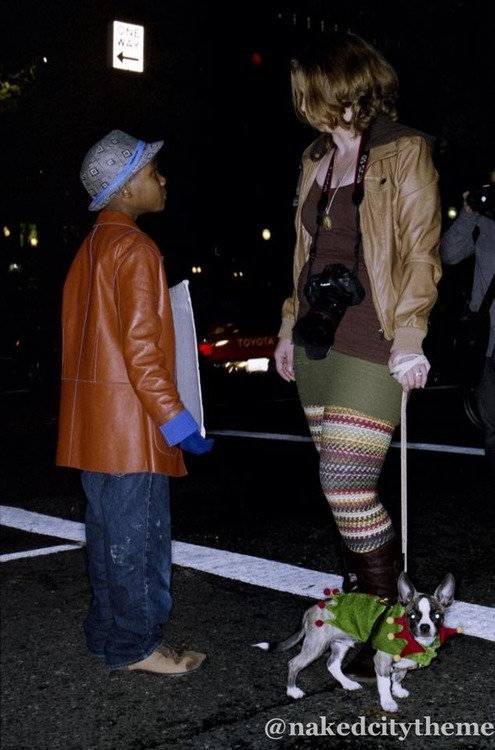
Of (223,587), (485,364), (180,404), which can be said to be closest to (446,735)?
(180,404)

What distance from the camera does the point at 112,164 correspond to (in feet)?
12.7

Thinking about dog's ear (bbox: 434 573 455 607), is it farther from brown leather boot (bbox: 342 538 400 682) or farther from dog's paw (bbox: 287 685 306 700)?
dog's paw (bbox: 287 685 306 700)

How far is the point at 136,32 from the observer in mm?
18875

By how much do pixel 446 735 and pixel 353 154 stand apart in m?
2.06

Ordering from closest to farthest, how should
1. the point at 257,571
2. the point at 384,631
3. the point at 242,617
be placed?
1. the point at 384,631
2. the point at 242,617
3. the point at 257,571

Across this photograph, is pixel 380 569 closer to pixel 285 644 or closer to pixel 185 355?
pixel 285 644

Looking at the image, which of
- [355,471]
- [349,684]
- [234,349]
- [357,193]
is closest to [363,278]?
[357,193]

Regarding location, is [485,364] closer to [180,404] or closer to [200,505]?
[200,505]

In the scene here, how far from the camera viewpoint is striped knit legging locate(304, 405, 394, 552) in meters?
3.66

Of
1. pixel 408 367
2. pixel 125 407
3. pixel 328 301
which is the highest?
pixel 328 301

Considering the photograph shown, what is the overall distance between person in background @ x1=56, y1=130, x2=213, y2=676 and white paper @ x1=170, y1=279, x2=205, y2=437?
9 centimetres

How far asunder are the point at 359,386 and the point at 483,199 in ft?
8.77

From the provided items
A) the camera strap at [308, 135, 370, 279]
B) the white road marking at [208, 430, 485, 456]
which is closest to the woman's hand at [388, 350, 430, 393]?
the camera strap at [308, 135, 370, 279]

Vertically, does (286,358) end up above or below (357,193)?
below
